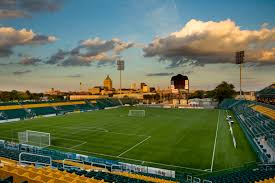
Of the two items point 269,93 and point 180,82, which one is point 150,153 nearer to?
point 269,93

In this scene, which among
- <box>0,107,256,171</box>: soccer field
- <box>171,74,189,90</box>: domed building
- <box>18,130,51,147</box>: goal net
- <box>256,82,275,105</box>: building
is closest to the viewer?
<box>0,107,256,171</box>: soccer field

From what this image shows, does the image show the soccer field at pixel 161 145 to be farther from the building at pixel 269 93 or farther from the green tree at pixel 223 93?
the green tree at pixel 223 93

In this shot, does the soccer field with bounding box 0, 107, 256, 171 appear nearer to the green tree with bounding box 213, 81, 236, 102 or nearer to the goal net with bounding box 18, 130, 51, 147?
the goal net with bounding box 18, 130, 51, 147

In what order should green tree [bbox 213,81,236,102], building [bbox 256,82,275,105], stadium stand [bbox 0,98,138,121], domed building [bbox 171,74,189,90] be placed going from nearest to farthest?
stadium stand [bbox 0,98,138,121], building [bbox 256,82,275,105], domed building [bbox 171,74,189,90], green tree [bbox 213,81,236,102]

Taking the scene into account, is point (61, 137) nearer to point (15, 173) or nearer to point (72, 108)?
point (15, 173)

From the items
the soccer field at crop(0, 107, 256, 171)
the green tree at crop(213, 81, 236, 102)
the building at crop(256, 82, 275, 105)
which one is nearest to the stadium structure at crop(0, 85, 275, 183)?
the soccer field at crop(0, 107, 256, 171)

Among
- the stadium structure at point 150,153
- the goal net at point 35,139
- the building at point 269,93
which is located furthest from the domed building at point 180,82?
the goal net at point 35,139

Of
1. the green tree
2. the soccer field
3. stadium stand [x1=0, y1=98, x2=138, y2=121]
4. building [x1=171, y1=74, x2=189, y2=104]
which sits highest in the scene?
building [x1=171, y1=74, x2=189, y2=104]

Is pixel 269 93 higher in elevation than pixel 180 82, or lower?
lower

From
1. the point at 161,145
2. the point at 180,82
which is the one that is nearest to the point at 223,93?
the point at 180,82

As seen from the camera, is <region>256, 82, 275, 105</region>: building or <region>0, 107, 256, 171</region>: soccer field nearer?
<region>0, 107, 256, 171</region>: soccer field

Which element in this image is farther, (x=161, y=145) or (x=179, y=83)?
(x=179, y=83)

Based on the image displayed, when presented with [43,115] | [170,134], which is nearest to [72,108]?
[43,115]

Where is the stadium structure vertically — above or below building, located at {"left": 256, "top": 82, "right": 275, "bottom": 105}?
below
